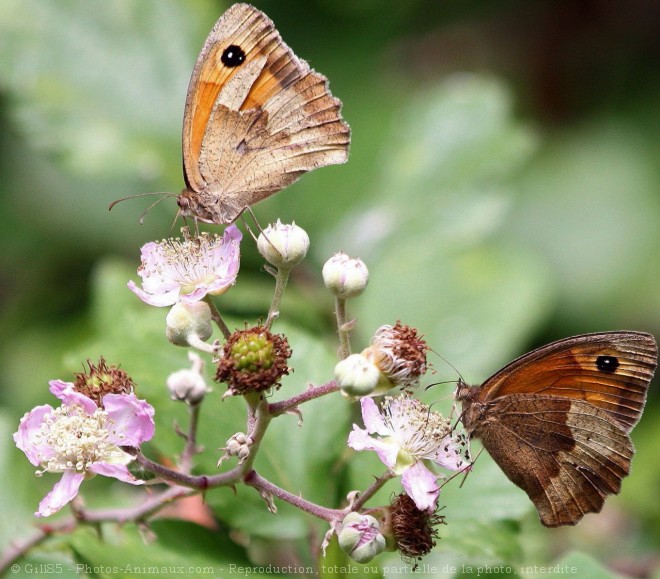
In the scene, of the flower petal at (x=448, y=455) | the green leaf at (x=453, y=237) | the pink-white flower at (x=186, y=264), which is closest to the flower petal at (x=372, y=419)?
the flower petal at (x=448, y=455)

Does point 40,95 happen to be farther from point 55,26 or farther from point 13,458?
point 13,458

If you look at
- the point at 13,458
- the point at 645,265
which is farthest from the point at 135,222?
the point at 645,265

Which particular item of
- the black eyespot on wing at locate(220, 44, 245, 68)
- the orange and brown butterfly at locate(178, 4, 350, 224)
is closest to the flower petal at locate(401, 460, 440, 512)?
the orange and brown butterfly at locate(178, 4, 350, 224)

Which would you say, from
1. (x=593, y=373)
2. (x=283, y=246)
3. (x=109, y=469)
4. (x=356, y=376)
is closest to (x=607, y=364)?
(x=593, y=373)

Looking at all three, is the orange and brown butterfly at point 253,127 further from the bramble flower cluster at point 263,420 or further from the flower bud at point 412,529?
the flower bud at point 412,529

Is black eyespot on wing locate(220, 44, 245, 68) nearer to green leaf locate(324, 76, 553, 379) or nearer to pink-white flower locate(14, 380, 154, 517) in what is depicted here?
pink-white flower locate(14, 380, 154, 517)

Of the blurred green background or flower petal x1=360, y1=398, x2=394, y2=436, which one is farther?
the blurred green background

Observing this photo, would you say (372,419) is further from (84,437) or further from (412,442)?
(84,437)
